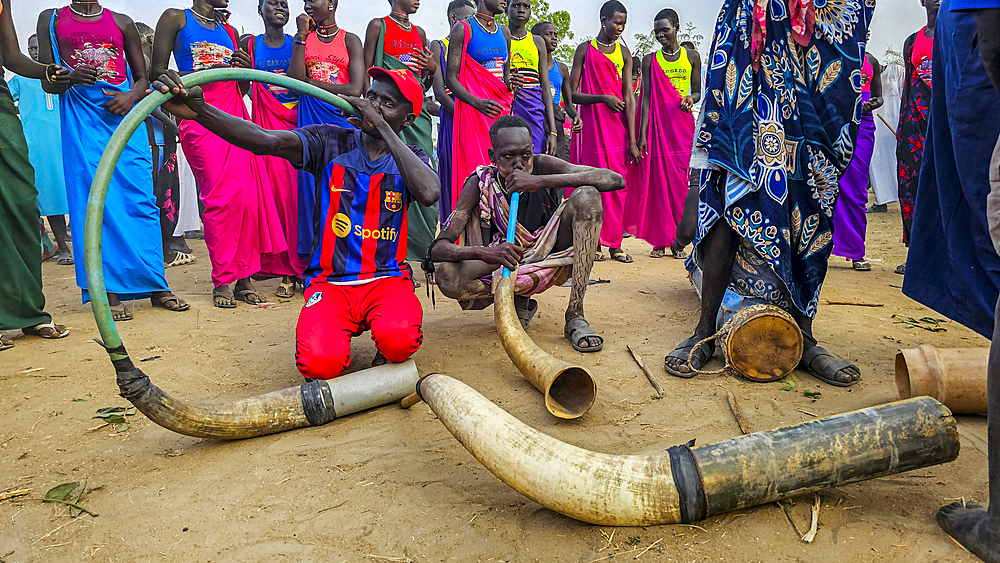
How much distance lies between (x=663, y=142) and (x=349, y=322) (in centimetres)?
465

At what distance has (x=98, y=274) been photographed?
2080mm

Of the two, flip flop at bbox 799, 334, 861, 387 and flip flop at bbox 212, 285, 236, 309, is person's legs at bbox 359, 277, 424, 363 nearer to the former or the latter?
flip flop at bbox 799, 334, 861, 387

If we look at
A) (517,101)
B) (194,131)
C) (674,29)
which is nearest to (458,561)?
(194,131)

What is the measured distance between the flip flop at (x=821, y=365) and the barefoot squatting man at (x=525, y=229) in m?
0.98

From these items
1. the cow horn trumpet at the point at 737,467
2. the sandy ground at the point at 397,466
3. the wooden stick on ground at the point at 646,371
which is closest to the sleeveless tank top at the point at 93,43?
the sandy ground at the point at 397,466

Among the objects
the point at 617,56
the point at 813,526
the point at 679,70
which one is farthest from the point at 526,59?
the point at 813,526

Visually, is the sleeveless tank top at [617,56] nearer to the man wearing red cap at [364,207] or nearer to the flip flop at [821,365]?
the man wearing red cap at [364,207]

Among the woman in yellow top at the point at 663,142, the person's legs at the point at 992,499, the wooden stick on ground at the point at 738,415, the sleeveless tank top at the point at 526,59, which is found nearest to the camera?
the person's legs at the point at 992,499

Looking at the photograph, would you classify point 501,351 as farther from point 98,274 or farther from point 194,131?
point 194,131

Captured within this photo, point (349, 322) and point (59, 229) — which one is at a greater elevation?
point (349, 322)

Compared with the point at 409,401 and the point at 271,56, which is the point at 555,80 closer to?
the point at 271,56

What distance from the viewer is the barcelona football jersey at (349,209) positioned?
2951 millimetres

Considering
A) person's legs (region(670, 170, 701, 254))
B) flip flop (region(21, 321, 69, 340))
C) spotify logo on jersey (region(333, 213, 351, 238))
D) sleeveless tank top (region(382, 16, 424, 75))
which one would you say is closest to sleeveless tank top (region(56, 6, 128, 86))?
flip flop (region(21, 321, 69, 340))

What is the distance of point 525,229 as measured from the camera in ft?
12.2
